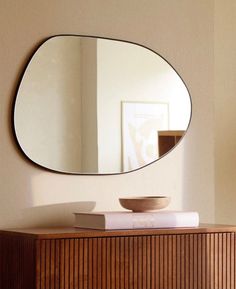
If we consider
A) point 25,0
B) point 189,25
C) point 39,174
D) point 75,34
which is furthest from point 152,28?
point 39,174

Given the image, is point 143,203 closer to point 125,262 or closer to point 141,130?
point 125,262

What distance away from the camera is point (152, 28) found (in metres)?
2.89

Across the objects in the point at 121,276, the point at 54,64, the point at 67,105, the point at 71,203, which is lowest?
the point at 121,276

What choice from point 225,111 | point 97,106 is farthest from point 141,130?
point 225,111

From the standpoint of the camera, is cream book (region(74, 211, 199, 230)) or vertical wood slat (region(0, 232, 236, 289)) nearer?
vertical wood slat (region(0, 232, 236, 289))

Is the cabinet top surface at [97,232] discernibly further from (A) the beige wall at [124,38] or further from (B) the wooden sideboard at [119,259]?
(A) the beige wall at [124,38]

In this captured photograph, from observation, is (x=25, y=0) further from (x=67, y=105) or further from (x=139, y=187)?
(x=139, y=187)

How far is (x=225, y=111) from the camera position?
3.48 metres

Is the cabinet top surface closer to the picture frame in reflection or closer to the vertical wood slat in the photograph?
the vertical wood slat

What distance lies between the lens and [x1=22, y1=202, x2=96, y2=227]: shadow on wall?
2.58 m

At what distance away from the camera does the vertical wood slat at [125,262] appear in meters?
2.19

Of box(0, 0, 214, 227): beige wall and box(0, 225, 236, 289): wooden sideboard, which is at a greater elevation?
box(0, 0, 214, 227): beige wall

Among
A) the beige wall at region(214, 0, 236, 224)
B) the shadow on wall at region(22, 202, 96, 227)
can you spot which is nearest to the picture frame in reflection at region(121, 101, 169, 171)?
the shadow on wall at region(22, 202, 96, 227)

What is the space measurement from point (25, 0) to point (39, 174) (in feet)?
2.25
